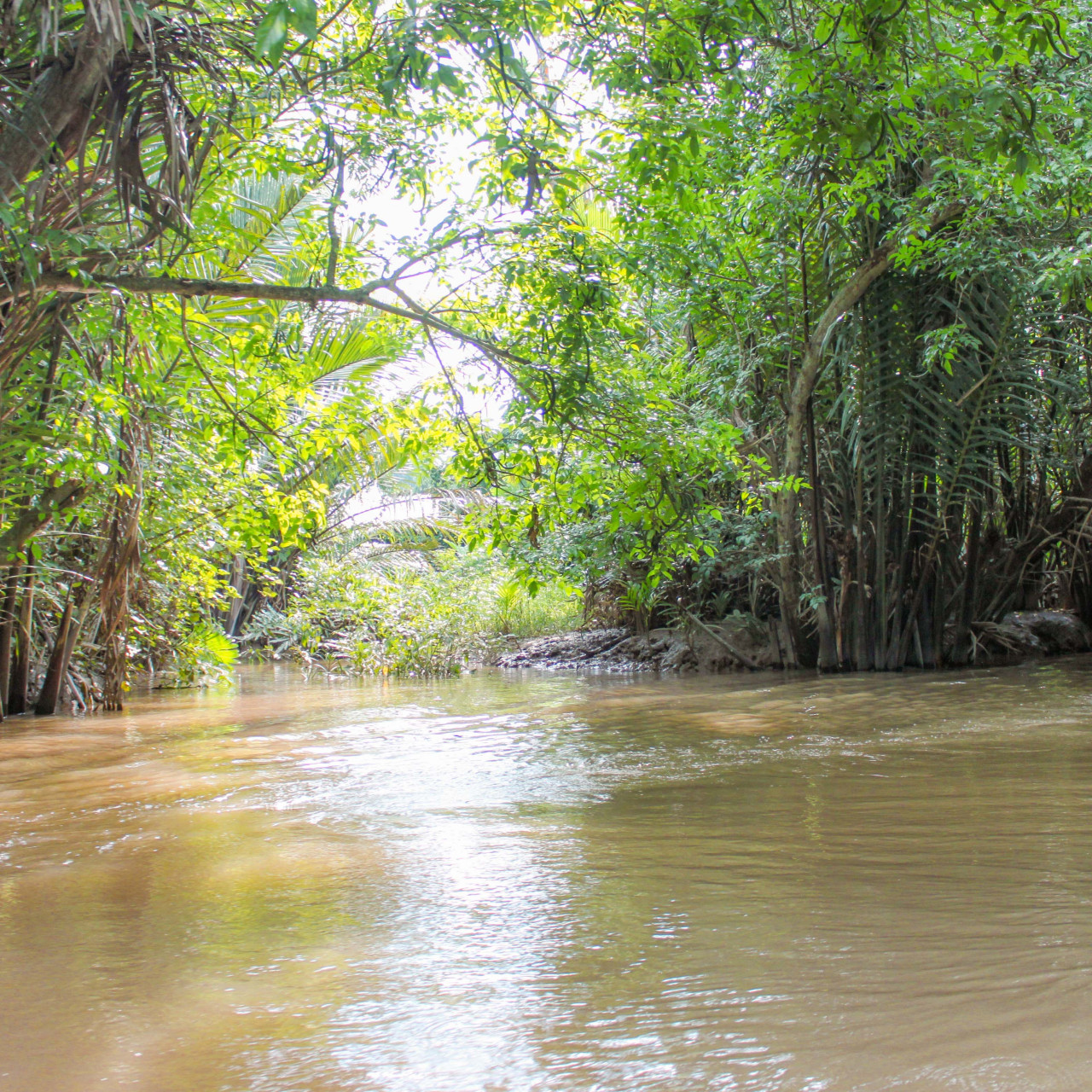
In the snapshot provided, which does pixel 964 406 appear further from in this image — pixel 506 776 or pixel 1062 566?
pixel 506 776

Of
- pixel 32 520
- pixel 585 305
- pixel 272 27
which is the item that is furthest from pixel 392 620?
pixel 272 27

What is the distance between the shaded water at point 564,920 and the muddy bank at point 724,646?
4670 mm

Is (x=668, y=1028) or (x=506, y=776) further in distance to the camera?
(x=506, y=776)

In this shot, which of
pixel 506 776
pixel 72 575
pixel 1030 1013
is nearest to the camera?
pixel 1030 1013

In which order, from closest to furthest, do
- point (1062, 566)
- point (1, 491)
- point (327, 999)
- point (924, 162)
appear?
point (327, 999) → point (1, 491) → point (924, 162) → point (1062, 566)

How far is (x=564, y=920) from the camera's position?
2.03m

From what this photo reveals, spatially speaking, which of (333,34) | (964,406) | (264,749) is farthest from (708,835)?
(964,406)

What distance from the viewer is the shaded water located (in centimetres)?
140

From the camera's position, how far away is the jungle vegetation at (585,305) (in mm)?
3887

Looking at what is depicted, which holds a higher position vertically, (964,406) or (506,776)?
(964,406)

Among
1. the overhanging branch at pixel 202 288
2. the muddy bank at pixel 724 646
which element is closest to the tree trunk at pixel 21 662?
the overhanging branch at pixel 202 288

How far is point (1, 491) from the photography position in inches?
212

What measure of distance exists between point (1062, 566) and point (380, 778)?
8880 millimetres

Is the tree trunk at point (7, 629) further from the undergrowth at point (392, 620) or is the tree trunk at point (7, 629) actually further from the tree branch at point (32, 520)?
the undergrowth at point (392, 620)
